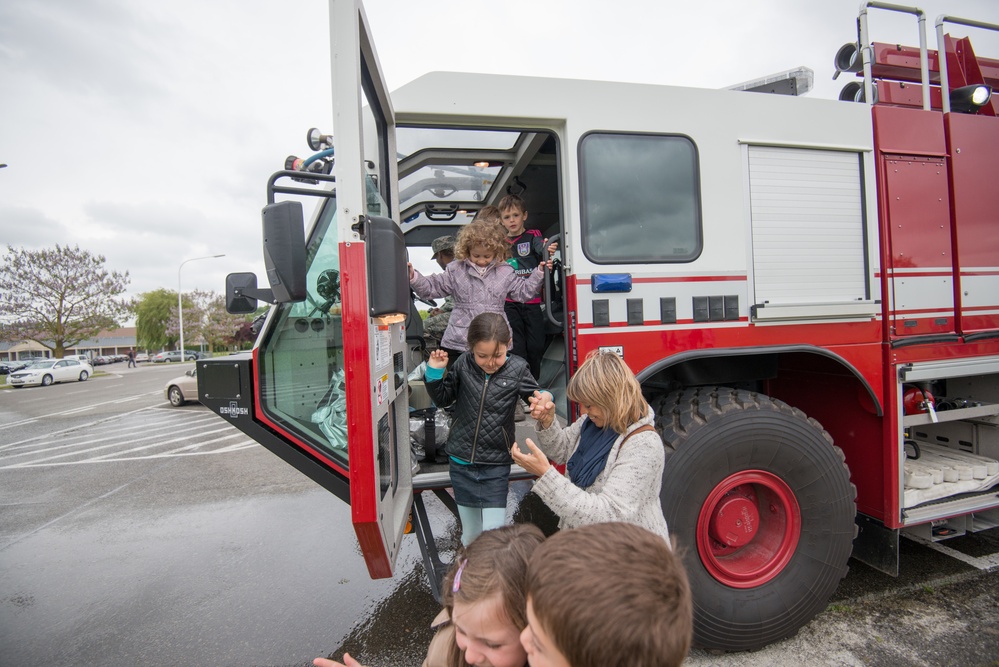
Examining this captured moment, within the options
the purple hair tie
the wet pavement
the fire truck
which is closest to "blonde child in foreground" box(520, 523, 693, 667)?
the purple hair tie

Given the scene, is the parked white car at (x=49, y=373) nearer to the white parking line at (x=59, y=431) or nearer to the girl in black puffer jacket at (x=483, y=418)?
the white parking line at (x=59, y=431)

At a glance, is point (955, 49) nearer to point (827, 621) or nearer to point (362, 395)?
point (827, 621)

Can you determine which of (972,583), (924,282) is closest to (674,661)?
(924,282)

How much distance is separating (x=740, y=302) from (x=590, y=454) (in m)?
1.18

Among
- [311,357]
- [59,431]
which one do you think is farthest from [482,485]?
[59,431]

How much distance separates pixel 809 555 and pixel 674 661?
2123 millimetres

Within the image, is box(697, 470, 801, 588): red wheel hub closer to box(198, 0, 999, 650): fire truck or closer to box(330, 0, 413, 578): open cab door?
box(198, 0, 999, 650): fire truck

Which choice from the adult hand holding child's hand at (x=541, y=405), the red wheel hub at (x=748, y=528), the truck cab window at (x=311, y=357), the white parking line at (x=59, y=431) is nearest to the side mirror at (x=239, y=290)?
the truck cab window at (x=311, y=357)

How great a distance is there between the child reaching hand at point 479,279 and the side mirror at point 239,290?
821mm

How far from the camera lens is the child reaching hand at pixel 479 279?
2.84 meters

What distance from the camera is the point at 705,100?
2.57 meters

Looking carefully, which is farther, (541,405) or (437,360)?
(437,360)

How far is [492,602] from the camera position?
1.20 meters

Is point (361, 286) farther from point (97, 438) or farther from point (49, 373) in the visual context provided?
point (49, 373)
